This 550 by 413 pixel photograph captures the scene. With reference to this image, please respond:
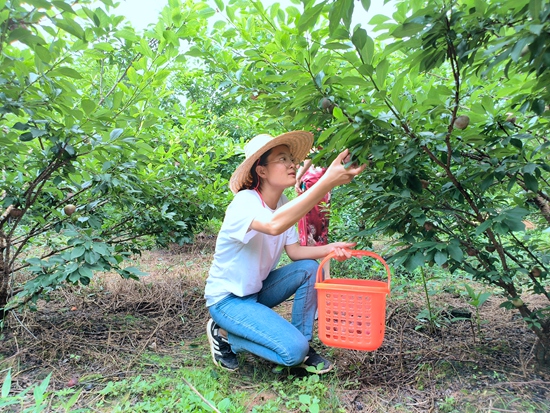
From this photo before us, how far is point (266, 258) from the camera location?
2.09m

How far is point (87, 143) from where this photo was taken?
189 centimetres

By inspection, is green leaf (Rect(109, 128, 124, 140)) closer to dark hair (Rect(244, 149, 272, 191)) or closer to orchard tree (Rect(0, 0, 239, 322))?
orchard tree (Rect(0, 0, 239, 322))

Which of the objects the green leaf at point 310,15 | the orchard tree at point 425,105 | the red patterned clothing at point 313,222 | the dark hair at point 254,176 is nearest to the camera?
the green leaf at point 310,15

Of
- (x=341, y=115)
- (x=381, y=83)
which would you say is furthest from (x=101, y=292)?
(x=381, y=83)

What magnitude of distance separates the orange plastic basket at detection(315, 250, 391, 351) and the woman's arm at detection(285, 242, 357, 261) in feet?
0.66

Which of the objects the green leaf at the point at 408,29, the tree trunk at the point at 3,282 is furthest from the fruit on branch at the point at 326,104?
the tree trunk at the point at 3,282

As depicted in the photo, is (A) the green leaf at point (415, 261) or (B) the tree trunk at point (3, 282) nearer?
(A) the green leaf at point (415, 261)

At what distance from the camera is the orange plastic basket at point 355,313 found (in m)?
1.59

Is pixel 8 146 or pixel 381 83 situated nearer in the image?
pixel 381 83

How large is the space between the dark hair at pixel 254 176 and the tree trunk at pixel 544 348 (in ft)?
5.04

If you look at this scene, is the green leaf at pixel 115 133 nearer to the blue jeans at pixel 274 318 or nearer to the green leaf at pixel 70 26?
the green leaf at pixel 70 26

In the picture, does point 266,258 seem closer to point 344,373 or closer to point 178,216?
point 344,373

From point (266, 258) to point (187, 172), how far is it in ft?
3.51

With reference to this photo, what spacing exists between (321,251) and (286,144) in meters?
0.61
